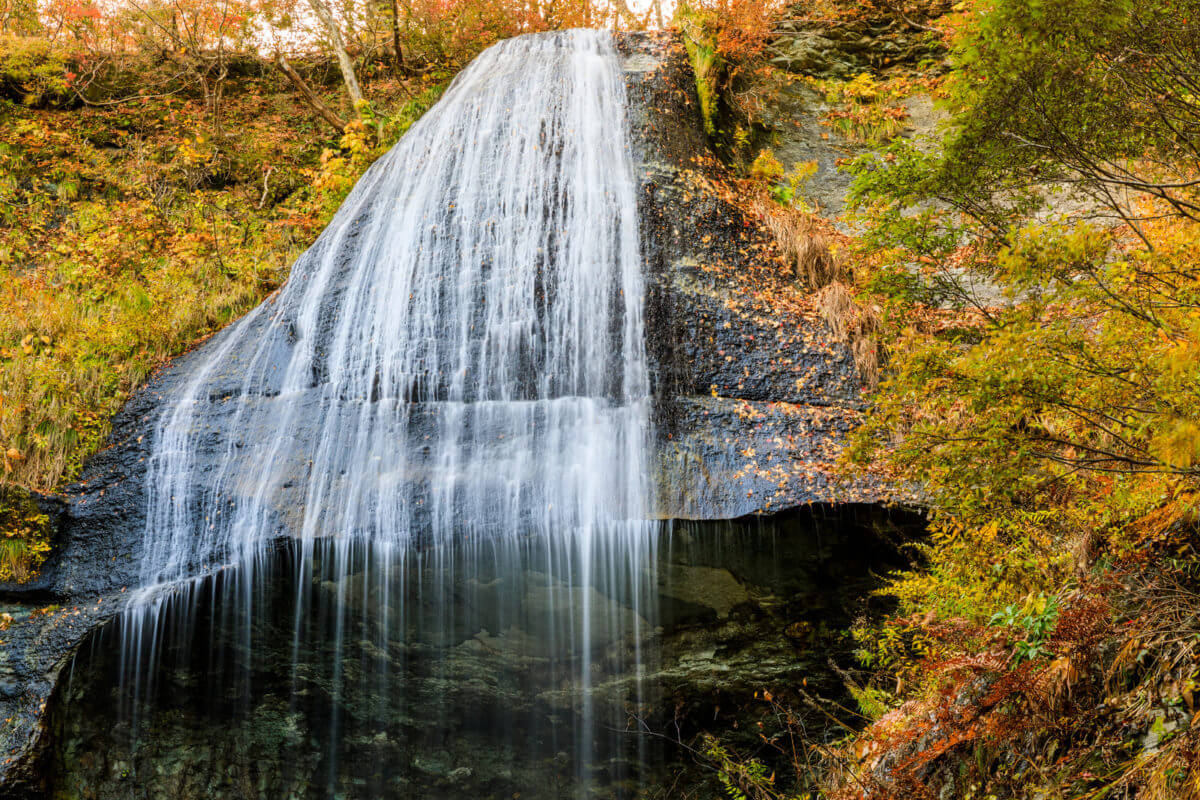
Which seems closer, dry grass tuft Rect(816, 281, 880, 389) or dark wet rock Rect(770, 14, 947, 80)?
dry grass tuft Rect(816, 281, 880, 389)

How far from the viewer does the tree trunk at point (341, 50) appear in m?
10.9

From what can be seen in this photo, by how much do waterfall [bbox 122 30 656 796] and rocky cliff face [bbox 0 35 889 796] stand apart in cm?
23

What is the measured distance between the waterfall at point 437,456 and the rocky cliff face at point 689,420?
23 centimetres

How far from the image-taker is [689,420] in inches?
220

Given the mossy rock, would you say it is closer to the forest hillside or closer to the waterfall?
the forest hillside

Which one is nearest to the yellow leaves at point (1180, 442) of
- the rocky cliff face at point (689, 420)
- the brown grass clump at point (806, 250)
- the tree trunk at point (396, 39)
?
the rocky cliff face at point (689, 420)

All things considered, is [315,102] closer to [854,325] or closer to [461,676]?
[854,325]

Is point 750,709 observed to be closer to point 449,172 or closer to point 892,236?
point 892,236

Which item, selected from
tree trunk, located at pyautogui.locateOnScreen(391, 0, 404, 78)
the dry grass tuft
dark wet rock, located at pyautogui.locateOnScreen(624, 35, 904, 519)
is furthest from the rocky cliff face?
tree trunk, located at pyautogui.locateOnScreen(391, 0, 404, 78)

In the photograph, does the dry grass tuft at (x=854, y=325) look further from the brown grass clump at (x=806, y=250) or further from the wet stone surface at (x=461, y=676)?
the wet stone surface at (x=461, y=676)

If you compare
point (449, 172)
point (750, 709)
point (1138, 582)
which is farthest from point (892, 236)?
point (449, 172)

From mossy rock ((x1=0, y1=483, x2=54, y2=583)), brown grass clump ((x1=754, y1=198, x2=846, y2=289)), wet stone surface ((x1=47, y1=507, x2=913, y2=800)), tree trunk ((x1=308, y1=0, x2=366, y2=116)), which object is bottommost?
wet stone surface ((x1=47, y1=507, x2=913, y2=800))

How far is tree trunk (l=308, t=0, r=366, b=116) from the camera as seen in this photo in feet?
35.8

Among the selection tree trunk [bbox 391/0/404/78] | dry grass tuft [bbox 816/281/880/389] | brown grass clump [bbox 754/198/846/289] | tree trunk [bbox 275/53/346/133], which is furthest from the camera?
tree trunk [bbox 391/0/404/78]
